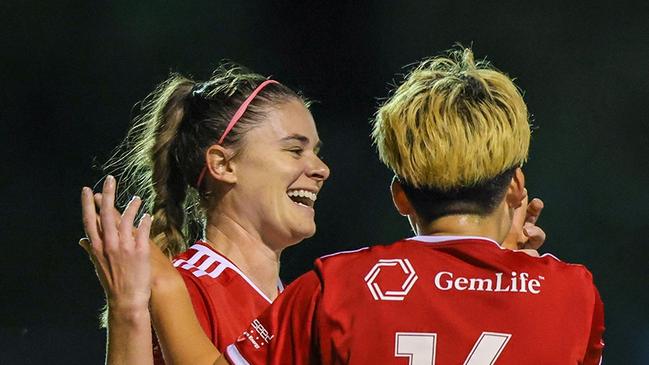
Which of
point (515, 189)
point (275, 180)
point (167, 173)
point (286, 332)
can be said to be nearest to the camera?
point (286, 332)

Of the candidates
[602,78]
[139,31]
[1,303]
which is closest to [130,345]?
[1,303]

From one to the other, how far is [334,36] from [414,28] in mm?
483

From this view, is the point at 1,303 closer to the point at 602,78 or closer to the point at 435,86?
the point at 602,78

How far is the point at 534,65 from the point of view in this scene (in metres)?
6.41

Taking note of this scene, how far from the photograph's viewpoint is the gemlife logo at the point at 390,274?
194cm

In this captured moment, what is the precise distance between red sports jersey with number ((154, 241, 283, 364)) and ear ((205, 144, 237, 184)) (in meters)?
0.19

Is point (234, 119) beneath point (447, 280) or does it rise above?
above

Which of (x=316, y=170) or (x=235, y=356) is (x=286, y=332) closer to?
(x=235, y=356)

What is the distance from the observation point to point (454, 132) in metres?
1.99

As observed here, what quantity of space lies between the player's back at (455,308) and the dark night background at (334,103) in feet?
13.4

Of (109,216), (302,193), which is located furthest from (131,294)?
(302,193)

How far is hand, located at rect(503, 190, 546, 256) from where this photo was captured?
2.43 meters

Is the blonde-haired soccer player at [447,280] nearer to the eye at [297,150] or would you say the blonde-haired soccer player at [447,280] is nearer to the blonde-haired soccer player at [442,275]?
the blonde-haired soccer player at [442,275]

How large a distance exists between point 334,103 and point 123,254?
4266 mm
